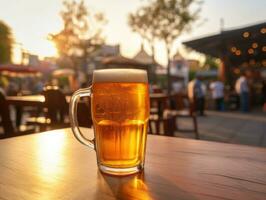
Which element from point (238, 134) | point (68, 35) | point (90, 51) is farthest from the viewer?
point (90, 51)

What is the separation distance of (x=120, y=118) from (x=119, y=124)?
0.04ft

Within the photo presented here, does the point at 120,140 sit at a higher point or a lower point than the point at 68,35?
lower

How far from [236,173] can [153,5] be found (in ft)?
49.1

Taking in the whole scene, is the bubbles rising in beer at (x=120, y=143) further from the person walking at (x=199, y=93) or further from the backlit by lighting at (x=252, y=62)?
the backlit by lighting at (x=252, y=62)

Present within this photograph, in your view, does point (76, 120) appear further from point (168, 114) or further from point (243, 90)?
point (243, 90)

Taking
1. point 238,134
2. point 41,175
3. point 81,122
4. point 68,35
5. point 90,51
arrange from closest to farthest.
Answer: point 41,175 → point 81,122 → point 238,134 → point 68,35 → point 90,51

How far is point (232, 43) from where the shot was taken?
1372 cm

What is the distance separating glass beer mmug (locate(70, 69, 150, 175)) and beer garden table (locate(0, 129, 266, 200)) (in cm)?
4

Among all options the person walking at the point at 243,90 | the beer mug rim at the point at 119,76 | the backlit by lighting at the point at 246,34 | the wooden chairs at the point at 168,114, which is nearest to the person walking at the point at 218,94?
the person walking at the point at 243,90

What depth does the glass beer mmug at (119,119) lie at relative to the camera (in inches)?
24.9

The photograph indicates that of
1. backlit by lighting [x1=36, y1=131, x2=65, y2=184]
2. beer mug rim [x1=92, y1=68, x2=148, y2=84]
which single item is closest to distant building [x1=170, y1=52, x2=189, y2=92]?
backlit by lighting [x1=36, y1=131, x2=65, y2=184]

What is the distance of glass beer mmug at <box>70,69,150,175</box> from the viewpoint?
633 mm

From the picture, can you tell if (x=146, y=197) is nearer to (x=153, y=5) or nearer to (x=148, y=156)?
(x=148, y=156)

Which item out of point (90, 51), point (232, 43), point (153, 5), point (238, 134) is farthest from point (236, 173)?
point (90, 51)
